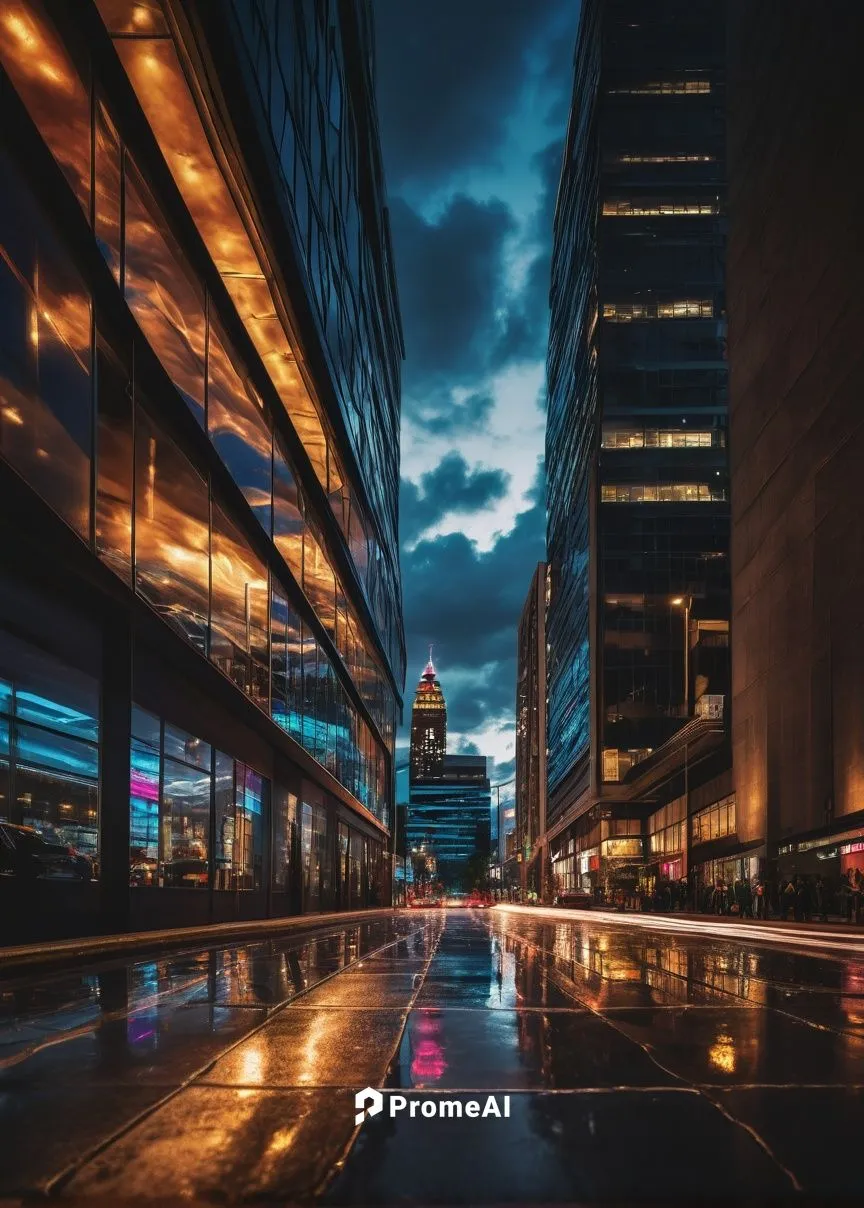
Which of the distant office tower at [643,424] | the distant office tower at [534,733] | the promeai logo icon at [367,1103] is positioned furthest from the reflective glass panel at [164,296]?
the distant office tower at [534,733]

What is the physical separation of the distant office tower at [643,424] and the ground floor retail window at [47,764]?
2922 inches

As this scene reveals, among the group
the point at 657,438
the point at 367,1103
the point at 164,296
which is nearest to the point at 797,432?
the point at 164,296

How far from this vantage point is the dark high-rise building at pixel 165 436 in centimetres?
1419

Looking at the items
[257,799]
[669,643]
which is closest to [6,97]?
[257,799]

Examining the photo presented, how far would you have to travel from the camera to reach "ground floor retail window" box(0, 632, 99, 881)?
14383mm

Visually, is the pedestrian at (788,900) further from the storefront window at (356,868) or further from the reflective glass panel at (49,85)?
the reflective glass panel at (49,85)

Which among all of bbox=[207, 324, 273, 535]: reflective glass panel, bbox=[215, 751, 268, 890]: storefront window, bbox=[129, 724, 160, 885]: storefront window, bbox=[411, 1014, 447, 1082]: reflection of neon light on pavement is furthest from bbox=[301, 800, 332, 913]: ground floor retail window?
bbox=[411, 1014, 447, 1082]: reflection of neon light on pavement

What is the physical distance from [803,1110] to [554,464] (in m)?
149

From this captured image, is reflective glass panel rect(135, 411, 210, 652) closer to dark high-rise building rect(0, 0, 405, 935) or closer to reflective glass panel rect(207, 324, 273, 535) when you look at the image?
dark high-rise building rect(0, 0, 405, 935)

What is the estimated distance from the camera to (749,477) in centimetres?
5162

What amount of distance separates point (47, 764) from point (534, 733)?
162 metres

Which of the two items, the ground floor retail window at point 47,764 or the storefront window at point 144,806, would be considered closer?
the ground floor retail window at point 47,764

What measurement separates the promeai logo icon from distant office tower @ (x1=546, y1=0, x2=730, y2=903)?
84097 millimetres

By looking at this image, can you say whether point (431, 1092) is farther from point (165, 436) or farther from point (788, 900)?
point (788, 900)
